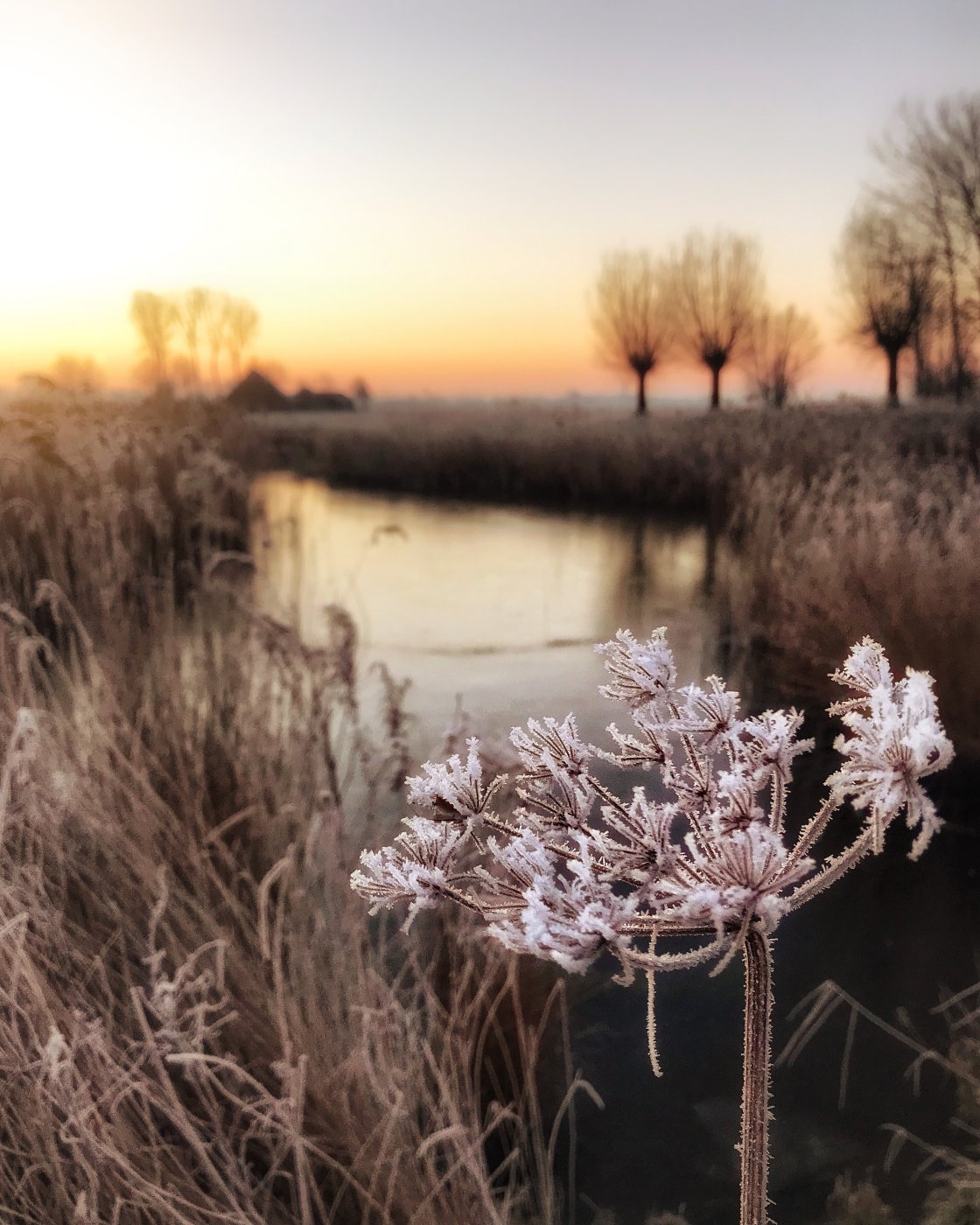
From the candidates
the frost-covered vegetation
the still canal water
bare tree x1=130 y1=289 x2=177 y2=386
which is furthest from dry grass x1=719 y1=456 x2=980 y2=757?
bare tree x1=130 y1=289 x2=177 y2=386

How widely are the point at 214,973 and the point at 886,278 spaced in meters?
1.23

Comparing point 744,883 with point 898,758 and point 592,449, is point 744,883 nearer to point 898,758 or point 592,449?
point 898,758

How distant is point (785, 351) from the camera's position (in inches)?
58.9

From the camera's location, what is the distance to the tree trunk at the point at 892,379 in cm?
141

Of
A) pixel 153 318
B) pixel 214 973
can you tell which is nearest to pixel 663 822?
pixel 214 973

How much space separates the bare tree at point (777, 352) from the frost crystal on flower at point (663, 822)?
140 centimetres

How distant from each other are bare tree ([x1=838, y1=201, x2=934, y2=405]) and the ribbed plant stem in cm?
140

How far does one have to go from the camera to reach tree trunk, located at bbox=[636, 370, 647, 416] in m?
1.60

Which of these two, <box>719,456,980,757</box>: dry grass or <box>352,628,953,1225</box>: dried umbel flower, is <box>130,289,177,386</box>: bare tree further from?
<box>352,628,953,1225</box>: dried umbel flower

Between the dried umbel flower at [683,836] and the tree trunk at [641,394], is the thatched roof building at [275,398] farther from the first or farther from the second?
the dried umbel flower at [683,836]

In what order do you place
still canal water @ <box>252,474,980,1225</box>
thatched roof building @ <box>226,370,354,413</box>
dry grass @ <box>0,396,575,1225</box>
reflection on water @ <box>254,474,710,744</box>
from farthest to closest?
thatched roof building @ <box>226,370,354,413</box> → reflection on water @ <box>254,474,710,744</box> → still canal water @ <box>252,474,980,1225</box> → dry grass @ <box>0,396,575,1225</box>

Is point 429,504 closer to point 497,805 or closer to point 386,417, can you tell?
point 386,417

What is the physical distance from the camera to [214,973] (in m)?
0.80

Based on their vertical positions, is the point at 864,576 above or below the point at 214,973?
above
